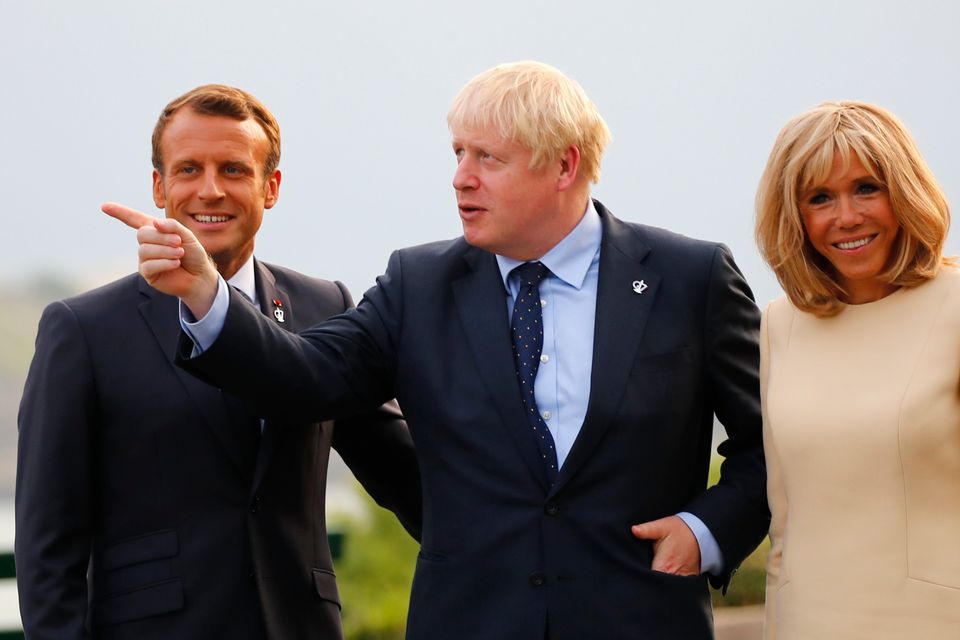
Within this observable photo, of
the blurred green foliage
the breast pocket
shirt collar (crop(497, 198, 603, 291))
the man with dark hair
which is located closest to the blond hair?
shirt collar (crop(497, 198, 603, 291))

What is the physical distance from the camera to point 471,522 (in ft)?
8.73

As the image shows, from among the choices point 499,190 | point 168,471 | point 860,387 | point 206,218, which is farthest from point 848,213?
point 168,471

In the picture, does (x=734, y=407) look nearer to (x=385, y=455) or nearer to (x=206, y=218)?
(x=385, y=455)

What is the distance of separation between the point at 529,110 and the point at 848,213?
0.67m

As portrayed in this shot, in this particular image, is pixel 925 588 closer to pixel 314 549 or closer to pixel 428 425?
pixel 428 425

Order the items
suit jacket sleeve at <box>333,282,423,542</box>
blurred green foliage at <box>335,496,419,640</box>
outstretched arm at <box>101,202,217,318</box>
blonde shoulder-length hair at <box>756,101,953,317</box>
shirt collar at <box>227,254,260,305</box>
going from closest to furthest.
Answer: outstretched arm at <box>101,202,217,318</box> < blonde shoulder-length hair at <box>756,101,953,317</box> < shirt collar at <box>227,254,260,305</box> < suit jacket sleeve at <box>333,282,423,542</box> < blurred green foliage at <box>335,496,419,640</box>

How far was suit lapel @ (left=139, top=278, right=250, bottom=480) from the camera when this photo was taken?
8.98 ft

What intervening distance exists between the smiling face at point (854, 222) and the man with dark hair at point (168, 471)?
1123mm

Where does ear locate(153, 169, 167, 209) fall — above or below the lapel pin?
above

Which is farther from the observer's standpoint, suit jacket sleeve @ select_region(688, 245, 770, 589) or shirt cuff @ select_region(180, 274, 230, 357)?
suit jacket sleeve @ select_region(688, 245, 770, 589)

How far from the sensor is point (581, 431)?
2615 millimetres

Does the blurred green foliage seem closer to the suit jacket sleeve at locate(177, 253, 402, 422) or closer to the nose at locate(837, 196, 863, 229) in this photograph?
the suit jacket sleeve at locate(177, 253, 402, 422)

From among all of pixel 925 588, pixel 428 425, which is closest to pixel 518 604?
pixel 428 425

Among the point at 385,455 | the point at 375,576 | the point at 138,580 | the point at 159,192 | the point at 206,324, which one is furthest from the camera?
the point at 375,576
